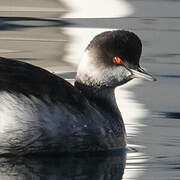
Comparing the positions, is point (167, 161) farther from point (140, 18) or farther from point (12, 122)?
point (140, 18)

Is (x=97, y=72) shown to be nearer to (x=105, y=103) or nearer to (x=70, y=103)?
(x=105, y=103)

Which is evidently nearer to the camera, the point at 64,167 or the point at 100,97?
the point at 64,167

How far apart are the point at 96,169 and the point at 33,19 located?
282 inches

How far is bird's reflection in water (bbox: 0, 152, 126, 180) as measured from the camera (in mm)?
10703

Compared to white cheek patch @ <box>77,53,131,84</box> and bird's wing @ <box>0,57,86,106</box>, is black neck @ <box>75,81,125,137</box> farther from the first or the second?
bird's wing @ <box>0,57,86,106</box>

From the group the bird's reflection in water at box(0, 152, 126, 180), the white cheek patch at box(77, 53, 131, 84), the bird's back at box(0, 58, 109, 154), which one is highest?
the white cheek patch at box(77, 53, 131, 84)

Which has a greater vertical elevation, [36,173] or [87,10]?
[87,10]

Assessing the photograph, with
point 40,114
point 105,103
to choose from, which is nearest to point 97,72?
point 105,103

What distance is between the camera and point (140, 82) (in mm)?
14555

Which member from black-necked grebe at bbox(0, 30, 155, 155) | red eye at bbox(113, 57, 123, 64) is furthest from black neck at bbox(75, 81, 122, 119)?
red eye at bbox(113, 57, 123, 64)

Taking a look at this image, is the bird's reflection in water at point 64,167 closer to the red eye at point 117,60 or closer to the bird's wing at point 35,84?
the bird's wing at point 35,84


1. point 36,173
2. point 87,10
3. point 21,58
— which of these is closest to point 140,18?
point 87,10

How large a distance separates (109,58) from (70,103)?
0.67 m

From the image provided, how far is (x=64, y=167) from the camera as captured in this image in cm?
1110
